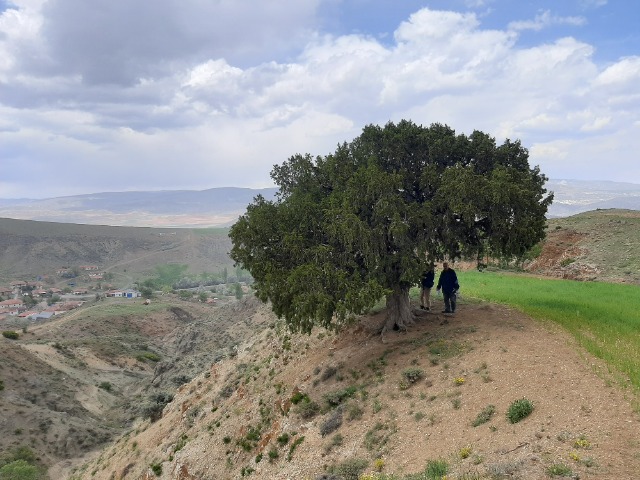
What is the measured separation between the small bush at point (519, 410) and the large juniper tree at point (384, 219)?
626cm

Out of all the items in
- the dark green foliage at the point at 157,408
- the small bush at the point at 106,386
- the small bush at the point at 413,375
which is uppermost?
the small bush at the point at 413,375

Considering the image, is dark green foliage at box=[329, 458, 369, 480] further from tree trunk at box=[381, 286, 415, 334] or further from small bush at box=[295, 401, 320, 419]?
tree trunk at box=[381, 286, 415, 334]

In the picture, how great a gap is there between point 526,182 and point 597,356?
8127 millimetres

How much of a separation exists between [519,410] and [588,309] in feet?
39.0

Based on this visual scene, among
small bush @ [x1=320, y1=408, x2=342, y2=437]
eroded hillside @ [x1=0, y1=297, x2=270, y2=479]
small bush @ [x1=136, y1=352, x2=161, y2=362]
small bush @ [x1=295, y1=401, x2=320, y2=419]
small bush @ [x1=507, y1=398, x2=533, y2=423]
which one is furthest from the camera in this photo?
small bush @ [x1=136, y1=352, x2=161, y2=362]

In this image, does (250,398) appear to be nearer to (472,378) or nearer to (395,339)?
(395,339)

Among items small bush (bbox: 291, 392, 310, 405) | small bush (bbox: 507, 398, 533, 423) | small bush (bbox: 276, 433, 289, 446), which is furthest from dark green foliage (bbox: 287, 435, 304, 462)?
small bush (bbox: 507, 398, 533, 423)

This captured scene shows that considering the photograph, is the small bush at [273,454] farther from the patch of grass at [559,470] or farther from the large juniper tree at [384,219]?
the patch of grass at [559,470]

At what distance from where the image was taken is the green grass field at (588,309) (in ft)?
49.4

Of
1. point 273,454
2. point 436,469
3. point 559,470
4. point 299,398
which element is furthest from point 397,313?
point 559,470

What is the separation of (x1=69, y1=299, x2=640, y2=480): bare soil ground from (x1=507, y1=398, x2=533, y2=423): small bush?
17 cm

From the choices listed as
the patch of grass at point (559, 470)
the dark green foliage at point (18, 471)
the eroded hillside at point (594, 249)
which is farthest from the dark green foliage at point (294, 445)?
the dark green foliage at point (18, 471)

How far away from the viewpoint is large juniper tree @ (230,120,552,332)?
18.2 metres

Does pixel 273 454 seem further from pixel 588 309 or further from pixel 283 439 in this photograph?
pixel 588 309
